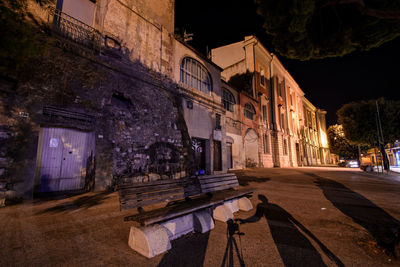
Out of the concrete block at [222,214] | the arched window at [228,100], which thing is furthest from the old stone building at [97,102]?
the arched window at [228,100]

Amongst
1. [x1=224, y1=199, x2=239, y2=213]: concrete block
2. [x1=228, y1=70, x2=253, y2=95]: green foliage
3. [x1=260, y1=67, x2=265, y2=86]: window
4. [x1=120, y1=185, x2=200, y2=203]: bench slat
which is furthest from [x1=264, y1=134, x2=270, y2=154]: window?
[x1=120, y1=185, x2=200, y2=203]: bench slat

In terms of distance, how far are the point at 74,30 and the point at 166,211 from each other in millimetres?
8128

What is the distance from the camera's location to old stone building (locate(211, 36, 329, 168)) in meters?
19.4

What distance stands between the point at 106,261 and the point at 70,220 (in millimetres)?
2056

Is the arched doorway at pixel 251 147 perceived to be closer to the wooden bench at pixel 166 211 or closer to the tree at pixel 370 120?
the tree at pixel 370 120

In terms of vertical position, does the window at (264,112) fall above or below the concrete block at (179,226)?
above

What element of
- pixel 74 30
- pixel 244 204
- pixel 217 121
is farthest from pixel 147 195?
pixel 217 121

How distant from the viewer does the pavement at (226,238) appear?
2.30 meters

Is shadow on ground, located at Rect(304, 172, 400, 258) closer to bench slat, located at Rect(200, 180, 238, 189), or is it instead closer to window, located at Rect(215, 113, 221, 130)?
bench slat, located at Rect(200, 180, 238, 189)

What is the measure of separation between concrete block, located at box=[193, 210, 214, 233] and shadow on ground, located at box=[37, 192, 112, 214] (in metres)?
3.22

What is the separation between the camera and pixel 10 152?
16.1 ft

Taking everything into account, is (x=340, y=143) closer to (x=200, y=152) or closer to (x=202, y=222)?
(x=200, y=152)

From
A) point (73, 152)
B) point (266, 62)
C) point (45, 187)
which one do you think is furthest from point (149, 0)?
point (266, 62)

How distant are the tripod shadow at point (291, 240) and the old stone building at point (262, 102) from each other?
12123mm
